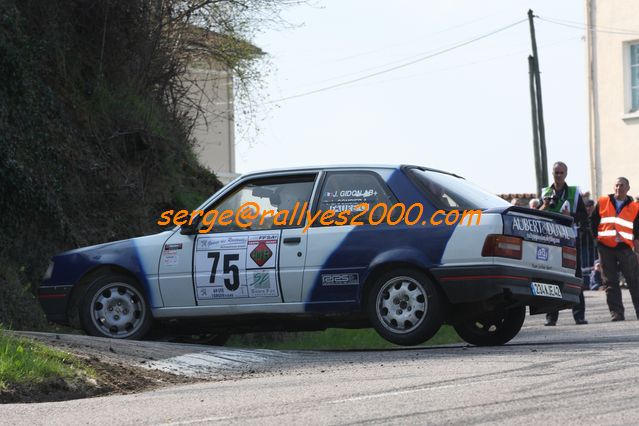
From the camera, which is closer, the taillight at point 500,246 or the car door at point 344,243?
the taillight at point 500,246

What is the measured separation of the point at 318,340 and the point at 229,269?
4.56 m

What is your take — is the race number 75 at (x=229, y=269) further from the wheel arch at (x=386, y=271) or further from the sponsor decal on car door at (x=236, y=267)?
the wheel arch at (x=386, y=271)

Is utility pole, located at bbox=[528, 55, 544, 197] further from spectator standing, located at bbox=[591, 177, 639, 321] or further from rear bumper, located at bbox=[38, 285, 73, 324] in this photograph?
rear bumper, located at bbox=[38, 285, 73, 324]

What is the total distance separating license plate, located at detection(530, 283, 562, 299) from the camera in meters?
11.1

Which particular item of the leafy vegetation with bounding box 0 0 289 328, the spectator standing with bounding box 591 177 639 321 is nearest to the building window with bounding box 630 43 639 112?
the leafy vegetation with bounding box 0 0 289 328

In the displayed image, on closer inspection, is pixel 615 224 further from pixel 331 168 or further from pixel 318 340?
pixel 331 168

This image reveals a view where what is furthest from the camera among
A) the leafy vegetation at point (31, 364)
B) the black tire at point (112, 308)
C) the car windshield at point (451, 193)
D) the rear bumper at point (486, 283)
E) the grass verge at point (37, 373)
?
the black tire at point (112, 308)

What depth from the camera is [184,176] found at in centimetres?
2139

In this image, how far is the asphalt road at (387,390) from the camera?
273 inches

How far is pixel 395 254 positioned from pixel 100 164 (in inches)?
334

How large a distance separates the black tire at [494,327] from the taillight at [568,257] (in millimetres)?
569

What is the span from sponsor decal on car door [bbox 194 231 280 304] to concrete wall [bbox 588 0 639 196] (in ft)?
67.4

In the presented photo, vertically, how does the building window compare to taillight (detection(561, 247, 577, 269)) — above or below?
above

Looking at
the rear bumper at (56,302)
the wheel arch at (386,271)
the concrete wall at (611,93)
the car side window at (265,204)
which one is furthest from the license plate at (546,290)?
the concrete wall at (611,93)
